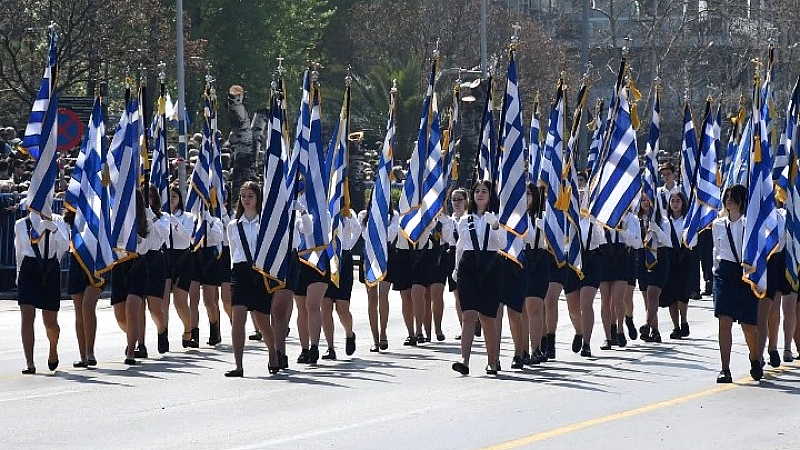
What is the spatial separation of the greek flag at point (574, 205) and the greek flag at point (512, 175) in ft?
4.35

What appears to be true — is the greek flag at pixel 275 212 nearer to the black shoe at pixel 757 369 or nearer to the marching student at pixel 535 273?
the marching student at pixel 535 273

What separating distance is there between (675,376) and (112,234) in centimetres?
599

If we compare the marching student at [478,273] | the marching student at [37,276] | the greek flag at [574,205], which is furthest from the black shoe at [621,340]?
the marching student at [37,276]

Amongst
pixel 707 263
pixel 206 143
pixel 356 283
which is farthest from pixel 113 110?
pixel 206 143

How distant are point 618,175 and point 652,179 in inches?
62.9

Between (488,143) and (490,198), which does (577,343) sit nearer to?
(488,143)

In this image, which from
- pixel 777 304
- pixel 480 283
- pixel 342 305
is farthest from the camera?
pixel 342 305

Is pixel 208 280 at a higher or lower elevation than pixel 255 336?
higher

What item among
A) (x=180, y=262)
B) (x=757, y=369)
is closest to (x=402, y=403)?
(x=757, y=369)

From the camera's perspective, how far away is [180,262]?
20156 mm

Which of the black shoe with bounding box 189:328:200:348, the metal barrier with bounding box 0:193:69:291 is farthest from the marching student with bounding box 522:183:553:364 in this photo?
the metal barrier with bounding box 0:193:69:291

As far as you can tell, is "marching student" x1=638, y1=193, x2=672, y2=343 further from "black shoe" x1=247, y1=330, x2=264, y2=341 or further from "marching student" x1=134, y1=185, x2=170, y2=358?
"marching student" x1=134, y1=185, x2=170, y2=358

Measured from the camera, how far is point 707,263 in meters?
29.5

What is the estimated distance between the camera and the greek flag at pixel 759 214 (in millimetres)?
16297
